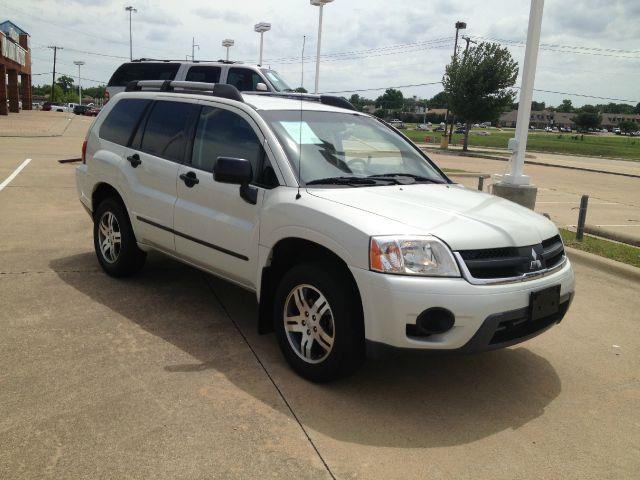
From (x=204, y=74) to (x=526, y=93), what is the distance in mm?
7029

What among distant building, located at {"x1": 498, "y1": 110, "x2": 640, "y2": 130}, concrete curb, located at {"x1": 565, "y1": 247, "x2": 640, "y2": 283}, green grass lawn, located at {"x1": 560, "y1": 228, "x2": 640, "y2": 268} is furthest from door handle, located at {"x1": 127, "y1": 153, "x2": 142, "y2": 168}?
distant building, located at {"x1": 498, "y1": 110, "x2": 640, "y2": 130}

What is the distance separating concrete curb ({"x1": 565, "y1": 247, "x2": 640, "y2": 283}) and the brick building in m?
43.8

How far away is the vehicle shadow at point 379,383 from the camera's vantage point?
10.9 feet

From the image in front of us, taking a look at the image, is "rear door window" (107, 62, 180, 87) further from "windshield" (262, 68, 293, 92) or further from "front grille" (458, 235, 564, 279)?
"front grille" (458, 235, 564, 279)

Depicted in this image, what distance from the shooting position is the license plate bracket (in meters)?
3.47

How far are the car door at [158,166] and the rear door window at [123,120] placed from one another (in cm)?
15

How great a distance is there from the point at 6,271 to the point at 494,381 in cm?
459

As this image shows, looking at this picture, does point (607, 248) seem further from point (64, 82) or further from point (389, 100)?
point (64, 82)

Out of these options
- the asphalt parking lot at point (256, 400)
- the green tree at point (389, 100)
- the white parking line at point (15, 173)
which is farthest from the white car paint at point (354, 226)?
the green tree at point (389, 100)

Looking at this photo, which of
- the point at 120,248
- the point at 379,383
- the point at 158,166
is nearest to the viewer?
the point at 379,383

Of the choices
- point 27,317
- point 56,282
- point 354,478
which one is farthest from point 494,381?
point 56,282

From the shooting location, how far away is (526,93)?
30.6 feet

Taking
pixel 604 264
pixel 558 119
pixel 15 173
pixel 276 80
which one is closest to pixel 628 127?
pixel 558 119

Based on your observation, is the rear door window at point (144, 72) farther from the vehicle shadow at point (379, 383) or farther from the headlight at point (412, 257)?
the headlight at point (412, 257)
